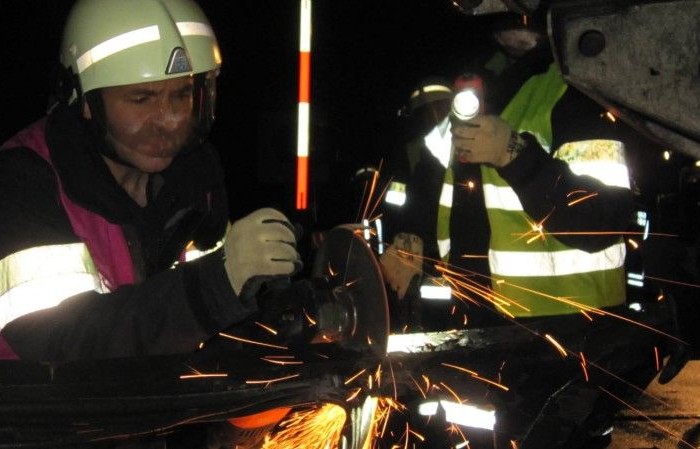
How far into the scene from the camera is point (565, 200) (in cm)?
345

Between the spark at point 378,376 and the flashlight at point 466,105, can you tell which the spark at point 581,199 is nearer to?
the flashlight at point 466,105

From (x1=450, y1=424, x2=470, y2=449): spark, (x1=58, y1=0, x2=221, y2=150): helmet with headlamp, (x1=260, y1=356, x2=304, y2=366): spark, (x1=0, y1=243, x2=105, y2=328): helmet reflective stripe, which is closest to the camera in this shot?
(x1=260, y1=356, x2=304, y2=366): spark

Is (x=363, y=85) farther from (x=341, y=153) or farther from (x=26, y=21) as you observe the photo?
(x=26, y=21)

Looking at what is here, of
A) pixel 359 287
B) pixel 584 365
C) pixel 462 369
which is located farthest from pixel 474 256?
pixel 359 287

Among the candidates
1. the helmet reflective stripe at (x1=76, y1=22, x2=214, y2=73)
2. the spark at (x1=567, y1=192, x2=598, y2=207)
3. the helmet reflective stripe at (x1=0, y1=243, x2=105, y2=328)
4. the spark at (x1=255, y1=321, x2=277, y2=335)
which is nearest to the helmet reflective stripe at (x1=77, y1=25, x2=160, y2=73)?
the helmet reflective stripe at (x1=76, y1=22, x2=214, y2=73)

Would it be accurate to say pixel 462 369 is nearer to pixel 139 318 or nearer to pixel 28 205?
pixel 139 318

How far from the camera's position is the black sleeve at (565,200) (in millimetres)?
→ 3402

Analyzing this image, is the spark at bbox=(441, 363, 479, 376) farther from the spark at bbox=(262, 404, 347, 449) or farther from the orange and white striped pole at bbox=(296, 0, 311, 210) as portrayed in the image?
the orange and white striped pole at bbox=(296, 0, 311, 210)

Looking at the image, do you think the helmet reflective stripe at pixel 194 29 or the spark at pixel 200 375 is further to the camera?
the helmet reflective stripe at pixel 194 29

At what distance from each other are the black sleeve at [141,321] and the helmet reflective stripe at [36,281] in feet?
0.13

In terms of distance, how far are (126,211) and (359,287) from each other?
0.94 m

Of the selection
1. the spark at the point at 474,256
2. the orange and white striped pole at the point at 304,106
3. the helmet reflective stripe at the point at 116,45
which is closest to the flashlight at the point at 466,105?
the spark at the point at 474,256

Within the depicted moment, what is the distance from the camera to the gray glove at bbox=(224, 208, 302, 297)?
7.79 feet

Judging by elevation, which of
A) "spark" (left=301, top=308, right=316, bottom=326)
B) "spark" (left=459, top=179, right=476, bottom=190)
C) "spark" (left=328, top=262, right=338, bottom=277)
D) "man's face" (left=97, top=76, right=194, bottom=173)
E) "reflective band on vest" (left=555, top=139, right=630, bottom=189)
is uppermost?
"man's face" (left=97, top=76, right=194, bottom=173)
